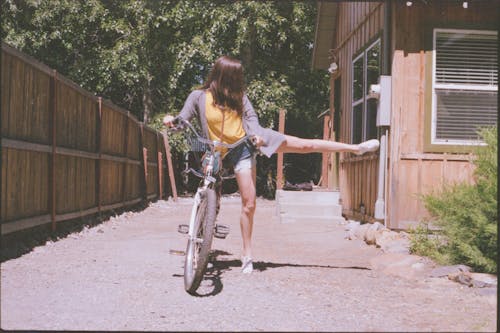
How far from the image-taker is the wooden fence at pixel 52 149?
198 inches

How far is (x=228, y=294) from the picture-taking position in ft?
12.5

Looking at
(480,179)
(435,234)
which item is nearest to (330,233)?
(435,234)

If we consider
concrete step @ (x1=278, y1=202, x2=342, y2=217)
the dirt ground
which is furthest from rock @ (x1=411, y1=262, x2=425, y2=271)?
concrete step @ (x1=278, y1=202, x2=342, y2=217)

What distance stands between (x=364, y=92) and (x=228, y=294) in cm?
540

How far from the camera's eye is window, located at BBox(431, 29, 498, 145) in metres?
6.89

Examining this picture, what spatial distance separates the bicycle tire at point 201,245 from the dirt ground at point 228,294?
12 cm

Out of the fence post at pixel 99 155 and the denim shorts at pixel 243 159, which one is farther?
the fence post at pixel 99 155

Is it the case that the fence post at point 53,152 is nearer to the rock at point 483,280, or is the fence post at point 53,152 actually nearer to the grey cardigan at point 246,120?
the grey cardigan at point 246,120

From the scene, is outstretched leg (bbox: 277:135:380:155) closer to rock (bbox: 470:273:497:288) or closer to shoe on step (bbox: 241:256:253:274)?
shoe on step (bbox: 241:256:253:274)

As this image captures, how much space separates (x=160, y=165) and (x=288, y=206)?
6.88 meters

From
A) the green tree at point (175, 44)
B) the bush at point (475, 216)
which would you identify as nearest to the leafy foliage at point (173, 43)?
the green tree at point (175, 44)

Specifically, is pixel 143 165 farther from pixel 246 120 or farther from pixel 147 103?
pixel 246 120

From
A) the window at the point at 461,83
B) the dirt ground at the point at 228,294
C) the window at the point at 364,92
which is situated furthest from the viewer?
the window at the point at 364,92

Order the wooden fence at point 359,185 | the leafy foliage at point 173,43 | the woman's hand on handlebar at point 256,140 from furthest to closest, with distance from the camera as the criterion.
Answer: the leafy foliage at point 173,43 < the wooden fence at point 359,185 < the woman's hand on handlebar at point 256,140
